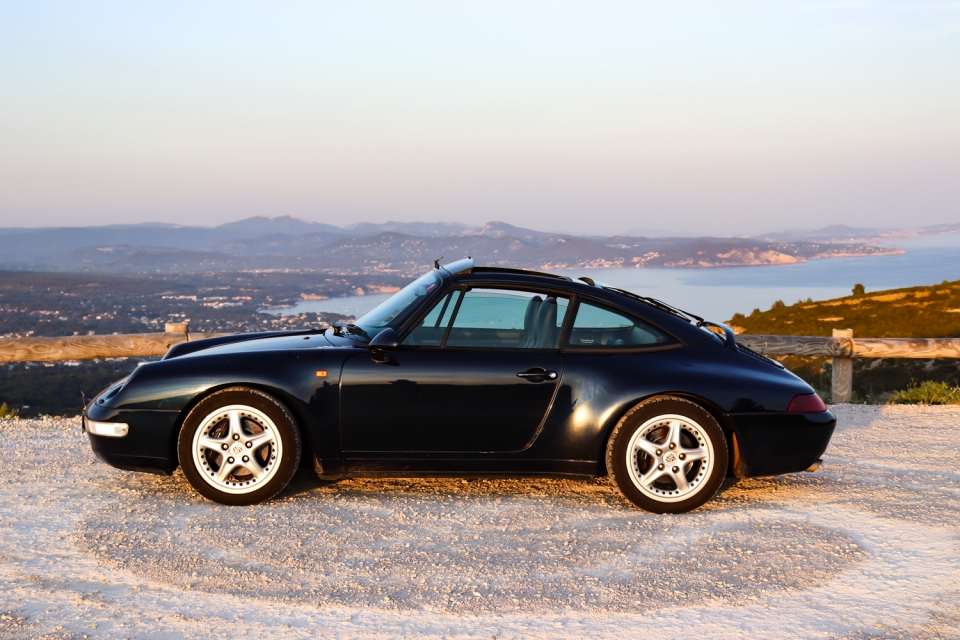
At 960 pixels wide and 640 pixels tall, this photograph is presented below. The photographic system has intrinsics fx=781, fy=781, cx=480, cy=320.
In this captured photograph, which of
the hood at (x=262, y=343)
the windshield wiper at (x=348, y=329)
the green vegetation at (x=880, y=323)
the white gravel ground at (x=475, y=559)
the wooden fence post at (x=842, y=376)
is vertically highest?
the windshield wiper at (x=348, y=329)

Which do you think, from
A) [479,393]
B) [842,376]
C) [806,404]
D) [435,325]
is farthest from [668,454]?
[842,376]

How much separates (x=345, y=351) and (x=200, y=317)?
47359 millimetres

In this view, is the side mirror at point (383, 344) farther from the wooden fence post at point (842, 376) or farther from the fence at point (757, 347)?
the wooden fence post at point (842, 376)

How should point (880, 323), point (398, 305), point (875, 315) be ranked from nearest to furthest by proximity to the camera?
point (398, 305) < point (880, 323) < point (875, 315)

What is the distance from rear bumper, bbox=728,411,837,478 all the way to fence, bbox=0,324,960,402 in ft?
11.7

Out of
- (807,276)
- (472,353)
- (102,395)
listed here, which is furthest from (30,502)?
(807,276)

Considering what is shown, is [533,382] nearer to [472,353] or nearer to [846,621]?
[472,353]

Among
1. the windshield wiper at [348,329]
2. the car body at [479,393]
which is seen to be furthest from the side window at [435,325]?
the windshield wiper at [348,329]

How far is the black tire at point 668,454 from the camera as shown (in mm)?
4742

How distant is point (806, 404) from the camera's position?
4879 millimetres

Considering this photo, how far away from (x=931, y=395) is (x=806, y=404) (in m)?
5.59

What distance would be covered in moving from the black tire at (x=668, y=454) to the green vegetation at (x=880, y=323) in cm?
2457

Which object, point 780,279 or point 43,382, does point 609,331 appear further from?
point 780,279

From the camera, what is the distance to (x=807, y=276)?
125750 mm
